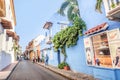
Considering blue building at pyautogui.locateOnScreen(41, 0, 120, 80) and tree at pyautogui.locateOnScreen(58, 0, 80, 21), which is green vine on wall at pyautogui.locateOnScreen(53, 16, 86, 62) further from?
tree at pyautogui.locateOnScreen(58, 0, 80, 21)

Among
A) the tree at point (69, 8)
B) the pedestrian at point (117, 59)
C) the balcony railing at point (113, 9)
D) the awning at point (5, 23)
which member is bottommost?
the pedestrian at point (117, 59)

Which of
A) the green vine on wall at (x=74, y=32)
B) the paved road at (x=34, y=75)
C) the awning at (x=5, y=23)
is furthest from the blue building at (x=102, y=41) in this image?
the awning at (x=5, y=23)

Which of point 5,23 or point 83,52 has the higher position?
point 5,23

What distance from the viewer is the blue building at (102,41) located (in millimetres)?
8613

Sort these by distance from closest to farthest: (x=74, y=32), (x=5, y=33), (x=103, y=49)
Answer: (x=103, y=49)
(x=74, y=32)
(x=5, y=33)

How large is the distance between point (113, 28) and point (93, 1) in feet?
9.98

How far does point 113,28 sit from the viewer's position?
30.0ft

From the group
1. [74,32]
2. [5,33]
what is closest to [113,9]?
[74,32]

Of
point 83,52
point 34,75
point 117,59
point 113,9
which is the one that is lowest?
point 34,75

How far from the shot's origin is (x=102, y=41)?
10430 millimetres

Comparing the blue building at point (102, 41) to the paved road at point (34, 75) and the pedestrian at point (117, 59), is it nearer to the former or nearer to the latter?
the pedestrian at point (117, 59)

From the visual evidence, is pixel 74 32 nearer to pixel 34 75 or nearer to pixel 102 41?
pixel 102 41

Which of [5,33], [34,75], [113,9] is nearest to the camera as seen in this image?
[113,9]

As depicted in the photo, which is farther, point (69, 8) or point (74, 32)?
point (69, 8)
